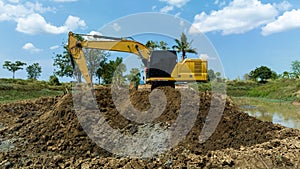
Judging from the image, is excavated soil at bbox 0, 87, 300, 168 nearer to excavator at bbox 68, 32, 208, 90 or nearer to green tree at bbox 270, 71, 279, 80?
excavator at bbox 68, 32, 208, 90

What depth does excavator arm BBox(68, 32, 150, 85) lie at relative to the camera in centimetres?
1049

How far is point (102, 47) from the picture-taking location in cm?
1067

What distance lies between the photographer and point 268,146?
7059mm

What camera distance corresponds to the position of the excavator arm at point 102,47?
10492 millimetres

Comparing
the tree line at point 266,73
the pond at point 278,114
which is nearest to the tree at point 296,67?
the tree line at point 266,73

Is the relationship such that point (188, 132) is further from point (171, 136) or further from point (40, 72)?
point (40, 72)

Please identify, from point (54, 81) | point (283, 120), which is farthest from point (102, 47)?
point (54, 81)

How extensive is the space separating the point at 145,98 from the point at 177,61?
2718mm

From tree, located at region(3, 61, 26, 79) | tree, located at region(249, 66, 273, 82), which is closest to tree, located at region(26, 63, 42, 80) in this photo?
tree, located at region(3, 61, 26, 79)

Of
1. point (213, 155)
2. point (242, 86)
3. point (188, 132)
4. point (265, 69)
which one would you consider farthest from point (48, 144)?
point (265, 69)

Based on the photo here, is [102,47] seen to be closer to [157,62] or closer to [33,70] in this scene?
[157,62]

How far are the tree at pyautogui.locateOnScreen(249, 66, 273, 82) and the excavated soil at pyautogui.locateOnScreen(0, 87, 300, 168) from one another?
→ 1704 inches

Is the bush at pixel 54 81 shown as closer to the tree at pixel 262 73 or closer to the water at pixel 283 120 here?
the water at pixel 283 120

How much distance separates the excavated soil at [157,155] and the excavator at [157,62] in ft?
5.10
